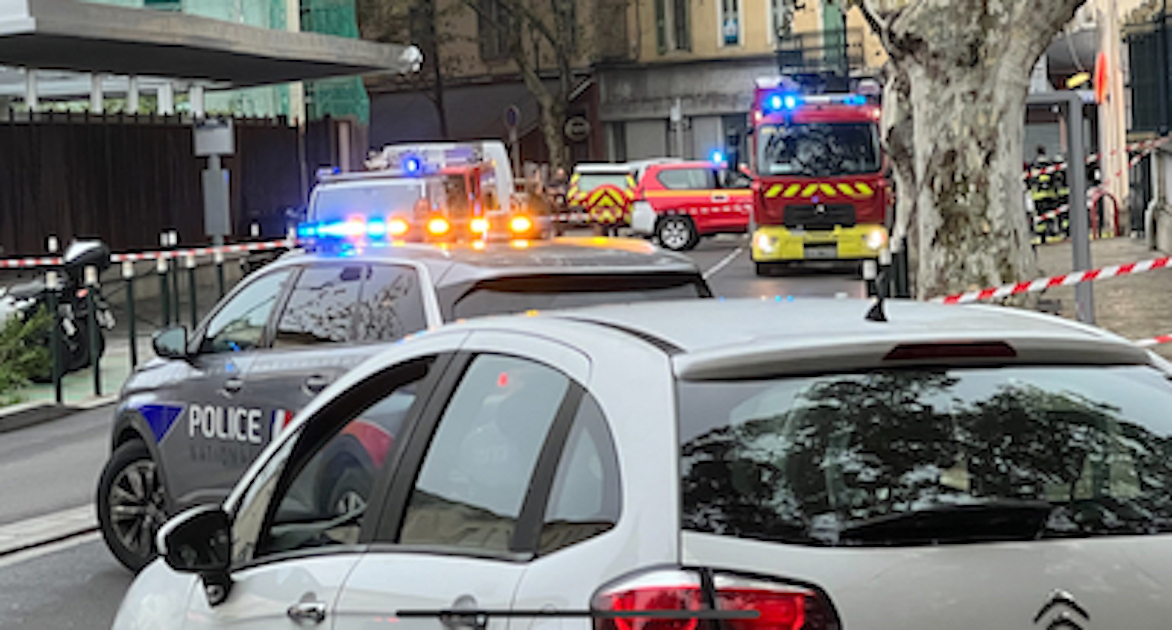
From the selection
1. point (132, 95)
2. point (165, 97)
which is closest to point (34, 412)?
point (132, 95)

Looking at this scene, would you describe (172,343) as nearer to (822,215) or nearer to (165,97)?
(822,215)

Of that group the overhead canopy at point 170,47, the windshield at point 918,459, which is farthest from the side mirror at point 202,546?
the overhead canopy at point 170,47

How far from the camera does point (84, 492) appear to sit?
1193 centimetres

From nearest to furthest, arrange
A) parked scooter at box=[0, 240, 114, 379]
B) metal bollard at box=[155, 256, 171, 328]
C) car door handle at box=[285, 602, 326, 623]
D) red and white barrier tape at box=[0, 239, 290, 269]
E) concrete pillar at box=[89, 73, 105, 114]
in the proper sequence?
car door handle at box=[285, 602, 326, 623], parked scooter at box=[0, 240, 114, 379], metal bollard at box=[155, 256, 171, 328], red and white barrier tape at box=[0, 239, 290, 269], concrete pillar at box=[89, 73, 105, 114]

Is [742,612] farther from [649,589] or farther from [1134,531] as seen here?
[1134,531]

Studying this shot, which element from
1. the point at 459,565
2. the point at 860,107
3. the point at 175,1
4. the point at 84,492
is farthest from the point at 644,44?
the point at 459,565

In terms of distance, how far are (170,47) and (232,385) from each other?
21.2 m

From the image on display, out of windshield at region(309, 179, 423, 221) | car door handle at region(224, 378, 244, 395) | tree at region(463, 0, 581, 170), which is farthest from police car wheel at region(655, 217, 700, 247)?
car door handle at region(224, 378, 244, 395)

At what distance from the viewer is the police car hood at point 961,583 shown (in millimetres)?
3051

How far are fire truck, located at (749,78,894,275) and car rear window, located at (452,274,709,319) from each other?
68.5 feet

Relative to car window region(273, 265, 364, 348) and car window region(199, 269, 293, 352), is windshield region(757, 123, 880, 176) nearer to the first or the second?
car window region(199, 269, 293, 352)

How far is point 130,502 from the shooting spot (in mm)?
8852

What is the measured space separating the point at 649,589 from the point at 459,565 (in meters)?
0.67

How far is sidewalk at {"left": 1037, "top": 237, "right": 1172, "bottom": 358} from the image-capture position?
17766mm
